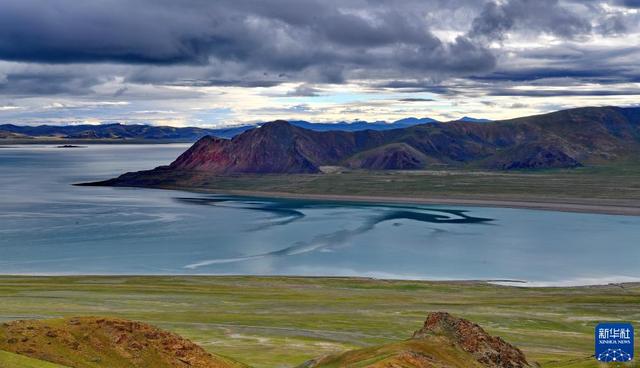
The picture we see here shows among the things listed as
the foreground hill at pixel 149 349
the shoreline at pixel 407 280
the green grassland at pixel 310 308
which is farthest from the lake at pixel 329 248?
the foreground hill at pixel 149 349

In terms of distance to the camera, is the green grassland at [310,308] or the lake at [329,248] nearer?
the green grassland at [310,308]

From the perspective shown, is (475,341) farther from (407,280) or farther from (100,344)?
(407,280)

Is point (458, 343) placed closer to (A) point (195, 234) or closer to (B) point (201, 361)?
(B) point (201, 361)

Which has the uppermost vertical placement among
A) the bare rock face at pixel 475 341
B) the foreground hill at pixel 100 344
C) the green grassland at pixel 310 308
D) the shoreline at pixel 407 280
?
the foreground hill at pixel 100 344

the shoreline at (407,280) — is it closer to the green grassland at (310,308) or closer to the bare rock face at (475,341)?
the green grassland at (310,308)

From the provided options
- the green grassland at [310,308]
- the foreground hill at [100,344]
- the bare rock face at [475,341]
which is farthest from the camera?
the green grassland at [310,308]

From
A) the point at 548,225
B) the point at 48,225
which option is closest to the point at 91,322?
the point at 48,225
